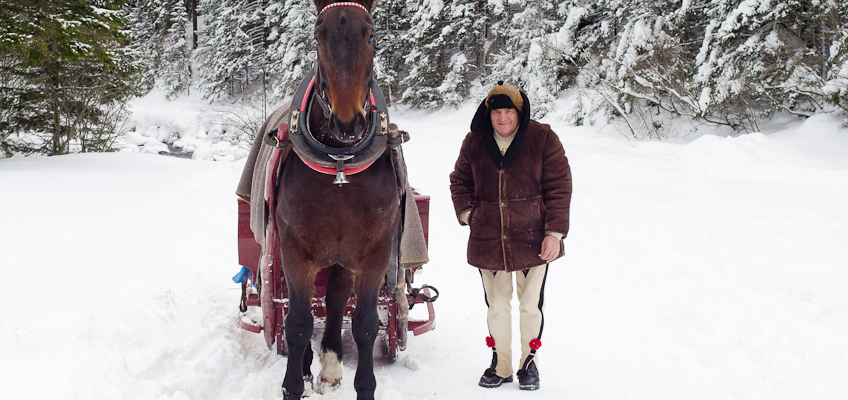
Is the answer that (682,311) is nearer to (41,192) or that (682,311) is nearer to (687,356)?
(687,356)

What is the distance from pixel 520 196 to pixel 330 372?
1.50m

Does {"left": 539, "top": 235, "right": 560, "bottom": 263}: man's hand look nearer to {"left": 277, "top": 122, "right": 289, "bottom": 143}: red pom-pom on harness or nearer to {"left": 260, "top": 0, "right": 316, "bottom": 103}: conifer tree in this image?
{"left": 277, "top": 122, "right": 289, "bottom": 143}: red pom-pom on harness

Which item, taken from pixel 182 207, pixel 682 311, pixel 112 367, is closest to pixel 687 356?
pixel 682 311

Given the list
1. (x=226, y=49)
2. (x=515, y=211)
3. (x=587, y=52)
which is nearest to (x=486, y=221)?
(x=515, y=211)

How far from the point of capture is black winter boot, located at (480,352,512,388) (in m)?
3.20

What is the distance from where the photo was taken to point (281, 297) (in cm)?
329

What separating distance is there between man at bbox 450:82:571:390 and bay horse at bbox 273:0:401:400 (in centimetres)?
67

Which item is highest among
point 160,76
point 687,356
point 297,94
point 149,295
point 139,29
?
point 139,29

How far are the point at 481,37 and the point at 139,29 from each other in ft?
93.0

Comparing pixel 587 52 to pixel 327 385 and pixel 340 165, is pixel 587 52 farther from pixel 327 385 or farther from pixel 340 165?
pixel 340 165

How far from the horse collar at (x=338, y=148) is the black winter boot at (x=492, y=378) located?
1571 millimetres

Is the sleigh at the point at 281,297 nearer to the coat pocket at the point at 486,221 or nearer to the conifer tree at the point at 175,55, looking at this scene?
the coat pocket at the point at 486,221

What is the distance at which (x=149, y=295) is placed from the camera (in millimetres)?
3736

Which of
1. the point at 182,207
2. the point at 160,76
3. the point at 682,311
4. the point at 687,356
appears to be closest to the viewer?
the point at 687,356
